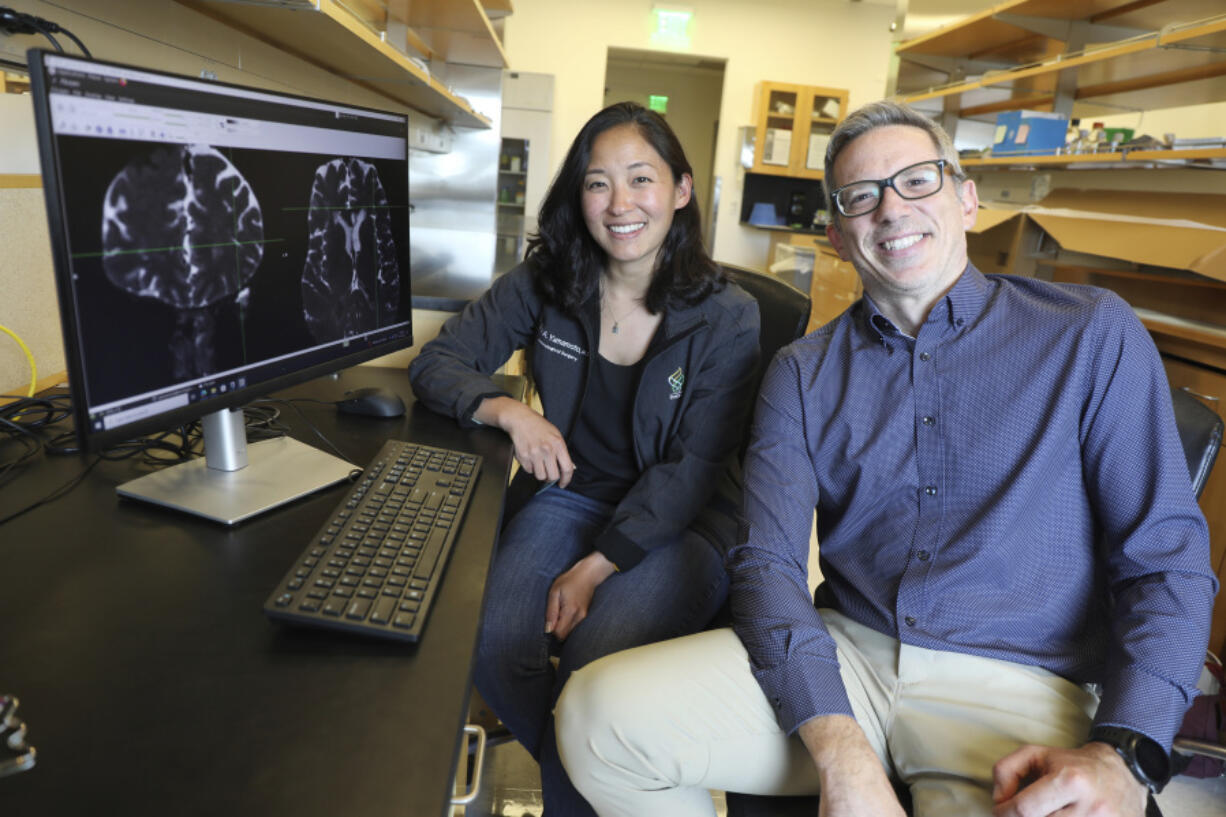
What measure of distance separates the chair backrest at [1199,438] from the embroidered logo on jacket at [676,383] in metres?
0.78

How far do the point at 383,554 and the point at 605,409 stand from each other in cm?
83

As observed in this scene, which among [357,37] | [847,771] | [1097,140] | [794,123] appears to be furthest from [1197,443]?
[794,123]

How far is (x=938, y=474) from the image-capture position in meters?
1.14

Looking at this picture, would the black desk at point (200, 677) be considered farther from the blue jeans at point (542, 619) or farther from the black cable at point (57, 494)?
the blue jeans at point (542, 619)

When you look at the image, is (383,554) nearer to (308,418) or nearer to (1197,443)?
(308,418)

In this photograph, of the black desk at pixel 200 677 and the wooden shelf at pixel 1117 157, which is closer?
the black desk at pixel 200 677

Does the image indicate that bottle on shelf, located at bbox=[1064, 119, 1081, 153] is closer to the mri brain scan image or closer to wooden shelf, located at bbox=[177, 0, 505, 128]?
wooden shelf, located at bbox=[177, 0, 505, 128]

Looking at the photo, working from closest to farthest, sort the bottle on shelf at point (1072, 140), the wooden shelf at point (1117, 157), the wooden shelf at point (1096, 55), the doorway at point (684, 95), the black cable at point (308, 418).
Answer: the black cable at point (308, 418) → the wooden shelf at point (1117, 157) → the wooden shelf at point (1096, 55) → the bottle on shelf at point (1072, 140) → the doorway at point (684, 95)

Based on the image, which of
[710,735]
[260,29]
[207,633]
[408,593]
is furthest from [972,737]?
[260,29]

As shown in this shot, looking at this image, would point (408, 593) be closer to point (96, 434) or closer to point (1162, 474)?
point (96, 434)

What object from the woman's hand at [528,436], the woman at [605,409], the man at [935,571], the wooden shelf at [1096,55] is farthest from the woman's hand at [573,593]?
the wooden shelf at [1096,55]

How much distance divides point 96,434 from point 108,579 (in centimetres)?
14

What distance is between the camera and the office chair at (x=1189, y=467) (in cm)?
101

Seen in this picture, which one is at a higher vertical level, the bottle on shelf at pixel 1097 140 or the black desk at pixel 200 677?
the bottle on shelf at pixel 1097 140
